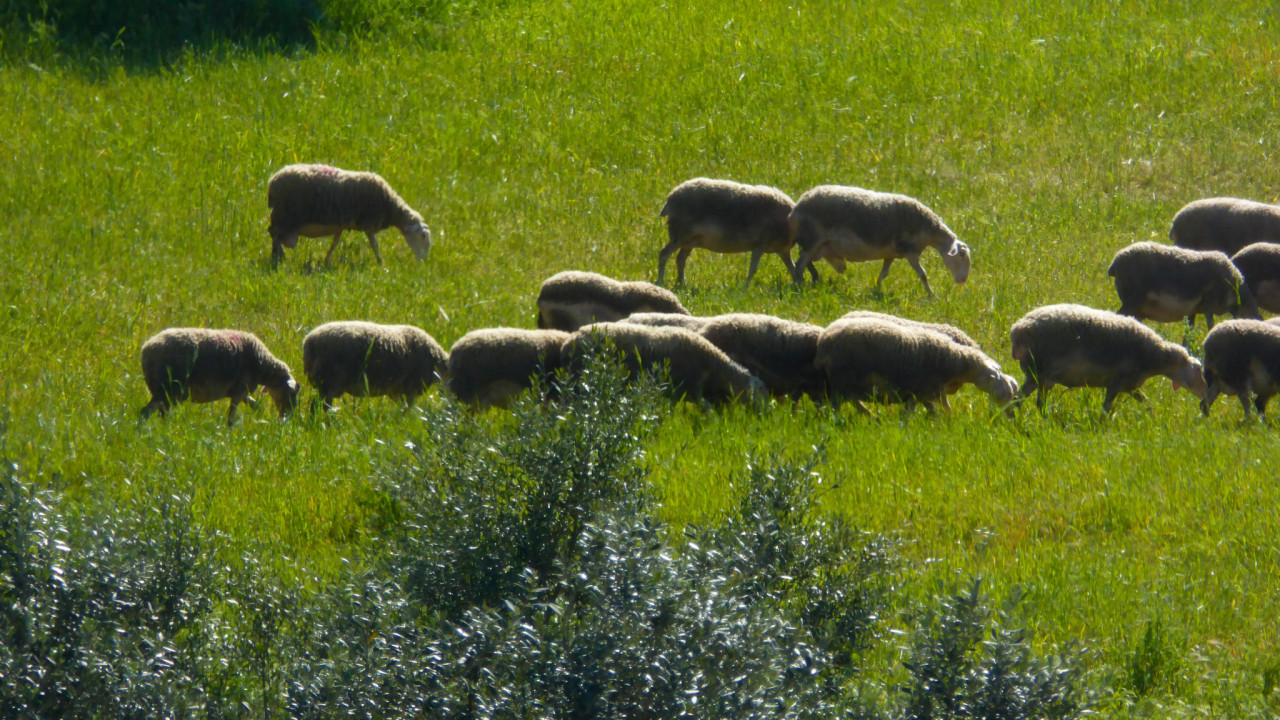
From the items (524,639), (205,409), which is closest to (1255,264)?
(205,409)

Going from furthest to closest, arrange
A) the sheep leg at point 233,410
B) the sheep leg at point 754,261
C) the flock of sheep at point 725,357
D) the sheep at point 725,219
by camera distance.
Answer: the sheep leg at point 754,261 < the sheep at point 725,219 < the sheep leg at point 233,410 < the flock of sheep at point 725,357

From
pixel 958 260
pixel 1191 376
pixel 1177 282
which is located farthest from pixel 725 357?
pixel 958 260

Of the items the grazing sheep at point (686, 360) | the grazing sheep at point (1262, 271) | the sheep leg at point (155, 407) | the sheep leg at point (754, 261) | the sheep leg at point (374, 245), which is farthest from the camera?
the sheep leg at point (374, 245)

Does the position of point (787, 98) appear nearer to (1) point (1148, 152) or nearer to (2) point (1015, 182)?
(2) point (1015, 182)

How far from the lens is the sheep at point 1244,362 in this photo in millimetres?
9945

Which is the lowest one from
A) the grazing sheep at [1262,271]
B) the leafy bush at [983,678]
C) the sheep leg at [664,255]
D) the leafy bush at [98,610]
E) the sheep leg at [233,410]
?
the sheep leg at [233,410]

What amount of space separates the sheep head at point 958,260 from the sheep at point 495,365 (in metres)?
6.12

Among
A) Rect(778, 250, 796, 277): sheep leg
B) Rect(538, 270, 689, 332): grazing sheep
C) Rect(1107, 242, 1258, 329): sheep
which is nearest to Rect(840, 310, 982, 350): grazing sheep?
Rect(538, 270, 689, 332): grazing sheep

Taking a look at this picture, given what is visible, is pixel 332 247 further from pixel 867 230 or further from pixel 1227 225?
pixel 1227 225

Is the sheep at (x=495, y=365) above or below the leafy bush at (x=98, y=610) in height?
below

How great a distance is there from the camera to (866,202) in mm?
14086

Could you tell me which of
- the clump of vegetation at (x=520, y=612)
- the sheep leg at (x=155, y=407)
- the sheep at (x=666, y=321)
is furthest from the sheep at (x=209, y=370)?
the clump of vegetation at (x=520, y=612)

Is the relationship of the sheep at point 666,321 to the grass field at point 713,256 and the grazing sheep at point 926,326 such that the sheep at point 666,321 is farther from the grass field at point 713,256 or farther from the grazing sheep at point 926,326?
the grazing sheep at point 926,326

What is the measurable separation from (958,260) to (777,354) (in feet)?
15.6
